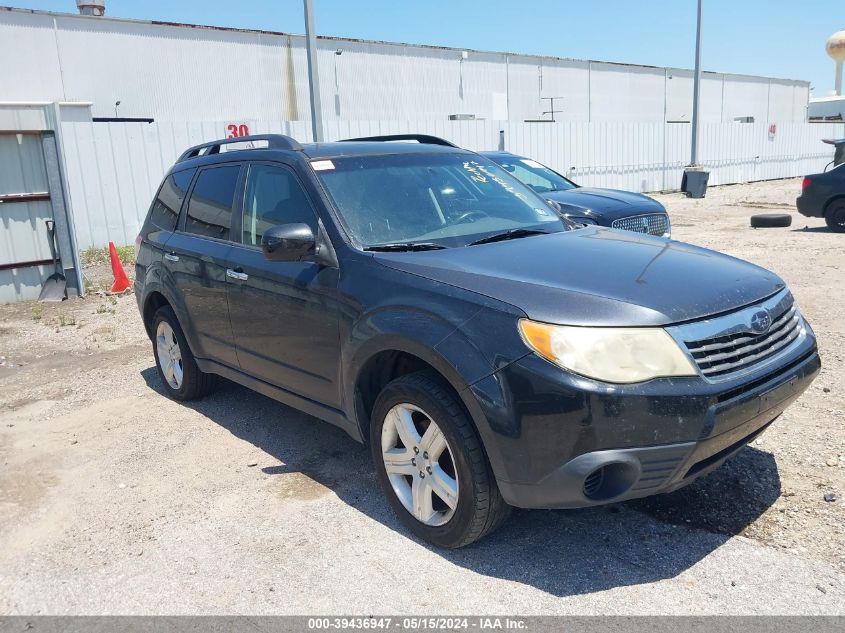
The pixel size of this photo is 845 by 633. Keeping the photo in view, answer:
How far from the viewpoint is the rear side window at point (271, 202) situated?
4.15 metres

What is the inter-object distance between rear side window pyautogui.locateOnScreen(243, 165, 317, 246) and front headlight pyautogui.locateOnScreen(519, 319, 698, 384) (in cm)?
166

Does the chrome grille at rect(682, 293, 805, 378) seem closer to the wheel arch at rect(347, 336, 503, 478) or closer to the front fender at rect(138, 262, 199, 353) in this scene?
the wheel arch at rect(347, 336, 503, 478)

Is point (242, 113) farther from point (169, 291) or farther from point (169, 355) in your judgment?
point (169, 291)

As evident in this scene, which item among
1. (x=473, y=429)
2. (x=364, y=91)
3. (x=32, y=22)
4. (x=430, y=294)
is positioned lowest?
(x=473, y=429)

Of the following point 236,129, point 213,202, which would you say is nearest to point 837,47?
point 236,129

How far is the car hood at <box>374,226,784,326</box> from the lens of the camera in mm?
2914

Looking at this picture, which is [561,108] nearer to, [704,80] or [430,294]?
[704,80]

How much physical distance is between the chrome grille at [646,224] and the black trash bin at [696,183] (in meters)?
15.0

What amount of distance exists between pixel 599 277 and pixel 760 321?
694 mm

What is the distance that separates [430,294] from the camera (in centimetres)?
326

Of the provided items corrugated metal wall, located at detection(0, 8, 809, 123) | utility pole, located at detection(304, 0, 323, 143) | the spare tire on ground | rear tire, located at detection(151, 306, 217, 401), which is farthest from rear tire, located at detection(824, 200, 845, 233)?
corrugated metal wall, located at detection(0, 8, 809, 123)

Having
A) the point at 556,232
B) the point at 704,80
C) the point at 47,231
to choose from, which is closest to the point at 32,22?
the point at 47,231

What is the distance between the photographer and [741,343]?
3025 mm

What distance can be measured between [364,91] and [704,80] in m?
23.9
